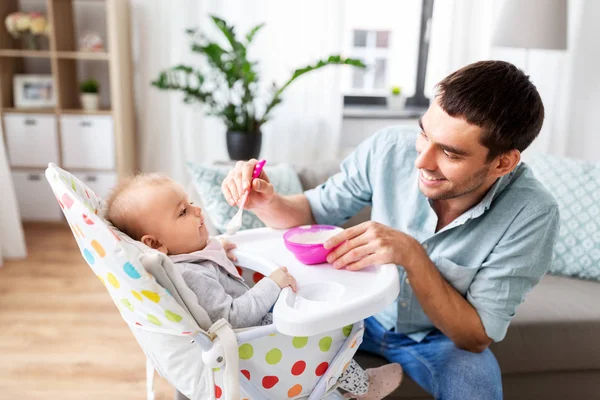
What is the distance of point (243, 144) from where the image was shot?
3035 millimetres

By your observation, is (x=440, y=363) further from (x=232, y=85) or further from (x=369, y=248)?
(x=232, y=85)

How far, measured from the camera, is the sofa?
1.71 metres

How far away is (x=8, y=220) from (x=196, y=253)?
7.22 ft

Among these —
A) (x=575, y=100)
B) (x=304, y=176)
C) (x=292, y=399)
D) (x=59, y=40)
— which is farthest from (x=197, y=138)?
(x=292, y=399)

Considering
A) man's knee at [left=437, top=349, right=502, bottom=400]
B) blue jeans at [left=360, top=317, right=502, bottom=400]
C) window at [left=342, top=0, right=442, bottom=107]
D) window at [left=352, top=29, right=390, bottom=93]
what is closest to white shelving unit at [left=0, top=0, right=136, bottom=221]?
window at [left=342, top=0, right=442, bottom=107]

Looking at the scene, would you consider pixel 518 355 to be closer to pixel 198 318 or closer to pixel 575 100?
pixel 198 318

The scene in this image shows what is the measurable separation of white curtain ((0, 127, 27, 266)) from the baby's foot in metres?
2.34

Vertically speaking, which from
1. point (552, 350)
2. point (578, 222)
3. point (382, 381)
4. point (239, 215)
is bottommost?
point (552, 350)

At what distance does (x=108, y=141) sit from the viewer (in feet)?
10.7

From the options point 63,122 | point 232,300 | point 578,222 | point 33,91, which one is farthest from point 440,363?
point 33,91

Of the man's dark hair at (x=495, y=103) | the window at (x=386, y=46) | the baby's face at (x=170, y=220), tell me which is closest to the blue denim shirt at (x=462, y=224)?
the man's dark hair at (x=495, y=103)

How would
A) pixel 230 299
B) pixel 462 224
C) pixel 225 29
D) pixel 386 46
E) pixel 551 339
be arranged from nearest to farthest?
pixel 230 299 < pixel 462 224 < pixel 551 339 < pixel 225 29 < pixel 386 46

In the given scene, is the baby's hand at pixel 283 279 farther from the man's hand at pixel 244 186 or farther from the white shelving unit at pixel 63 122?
the white shelving unit at pixel 63 122

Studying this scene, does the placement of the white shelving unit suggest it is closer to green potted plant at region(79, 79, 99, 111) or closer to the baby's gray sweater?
green potted plant at region(79, 79, 99, 111)
